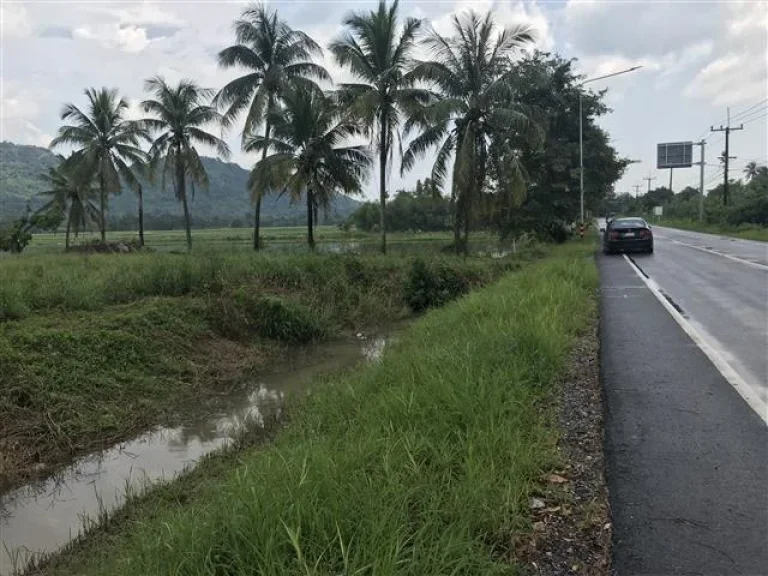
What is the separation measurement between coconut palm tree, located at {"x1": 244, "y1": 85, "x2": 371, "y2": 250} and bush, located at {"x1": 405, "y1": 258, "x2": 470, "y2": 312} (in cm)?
1046

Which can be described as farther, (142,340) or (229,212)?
(229,212)

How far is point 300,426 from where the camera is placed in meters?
5.68

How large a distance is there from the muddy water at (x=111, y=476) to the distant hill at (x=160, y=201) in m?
78.3

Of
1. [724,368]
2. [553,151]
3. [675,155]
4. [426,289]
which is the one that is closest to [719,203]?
[675,155]

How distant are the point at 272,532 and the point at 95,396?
21.6 ft

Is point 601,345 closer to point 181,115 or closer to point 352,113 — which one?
point 352,113

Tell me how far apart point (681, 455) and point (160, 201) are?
426ft

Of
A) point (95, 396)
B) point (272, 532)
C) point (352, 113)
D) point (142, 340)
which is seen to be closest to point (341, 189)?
point (352, 113)

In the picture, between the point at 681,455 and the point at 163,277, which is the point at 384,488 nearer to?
the point at 681,455

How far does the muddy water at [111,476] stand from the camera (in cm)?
525

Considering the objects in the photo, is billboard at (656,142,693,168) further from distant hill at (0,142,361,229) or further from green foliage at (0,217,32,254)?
green foliage at (0,217,32,254)

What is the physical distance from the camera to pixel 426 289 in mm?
17266

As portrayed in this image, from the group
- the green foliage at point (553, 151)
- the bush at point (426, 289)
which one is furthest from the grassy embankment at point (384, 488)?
the green foliage at point (553, 151)

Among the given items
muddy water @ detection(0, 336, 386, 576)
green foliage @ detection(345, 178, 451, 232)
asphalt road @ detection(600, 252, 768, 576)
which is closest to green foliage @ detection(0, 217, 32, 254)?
muddy water @ detection(0, 336, 386, 576)
